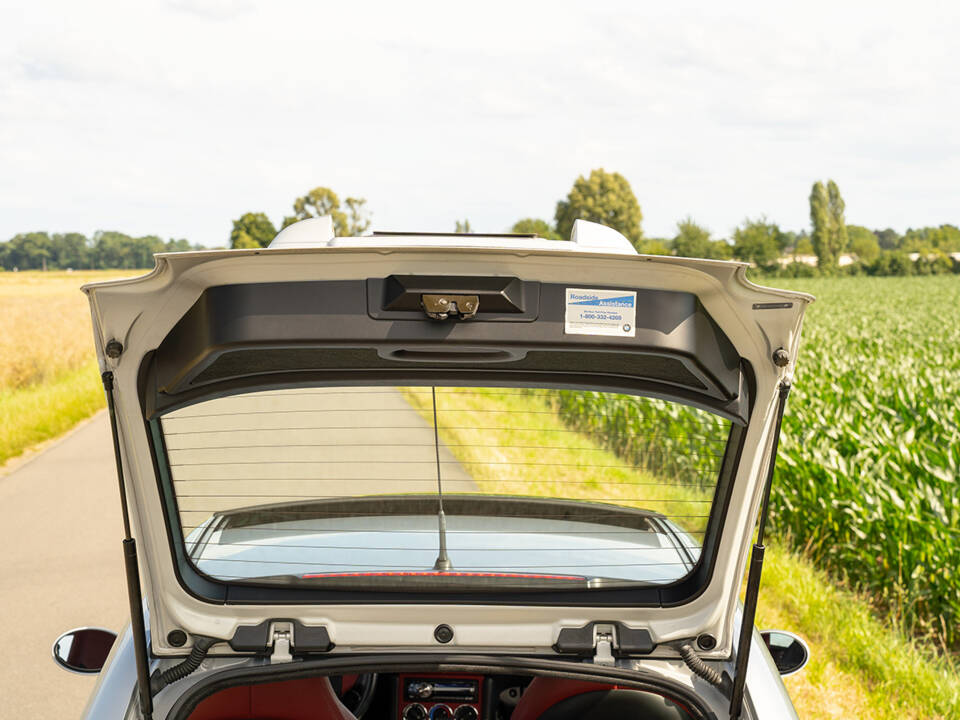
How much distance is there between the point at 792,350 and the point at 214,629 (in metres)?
1.42

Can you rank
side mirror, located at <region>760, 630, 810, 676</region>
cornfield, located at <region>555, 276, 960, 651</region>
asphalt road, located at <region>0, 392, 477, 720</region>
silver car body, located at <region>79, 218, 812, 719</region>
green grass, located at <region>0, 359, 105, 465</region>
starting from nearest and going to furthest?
silver car body, located at <region>79, 218, 812, 719</region>
side mirror, located at <region>760, 630, 810, 676</region>
asphalt road, located at <region>0, 392, 477, 720</region>
cornfield, located at <region>555, 276, 960, 651</region>
green grass, located at <region>0, 359, 105, 465</region>

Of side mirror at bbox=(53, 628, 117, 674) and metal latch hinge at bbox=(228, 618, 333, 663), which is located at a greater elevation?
metal latch hinge at bbox=(228, 618, 333, 663)

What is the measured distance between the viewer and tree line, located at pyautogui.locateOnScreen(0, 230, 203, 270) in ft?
381

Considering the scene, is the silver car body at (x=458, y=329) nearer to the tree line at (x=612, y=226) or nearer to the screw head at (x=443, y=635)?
the screw head at (x=443, y=635)

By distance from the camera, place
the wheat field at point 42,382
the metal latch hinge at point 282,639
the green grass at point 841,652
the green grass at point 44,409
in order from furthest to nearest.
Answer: the wheat field at point 42,382
the green grass at point 44,409
the green grass at point 841,652
the metal latch hinge at point 282,639

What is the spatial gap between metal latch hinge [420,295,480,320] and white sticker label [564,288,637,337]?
177 mm

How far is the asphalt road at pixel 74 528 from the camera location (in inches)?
168

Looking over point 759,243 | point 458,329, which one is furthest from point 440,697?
point 759,243

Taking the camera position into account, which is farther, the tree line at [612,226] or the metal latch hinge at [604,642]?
the tree line at [612,226]

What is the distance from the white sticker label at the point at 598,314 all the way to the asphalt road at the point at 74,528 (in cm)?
67

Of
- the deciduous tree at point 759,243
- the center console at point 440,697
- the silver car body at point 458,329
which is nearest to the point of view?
the silver car body at point 458,329

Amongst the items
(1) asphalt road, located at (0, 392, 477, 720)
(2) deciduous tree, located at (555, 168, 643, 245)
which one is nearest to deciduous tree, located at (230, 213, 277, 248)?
(2) deciduous tree, located at (555, 168, 643, 245)

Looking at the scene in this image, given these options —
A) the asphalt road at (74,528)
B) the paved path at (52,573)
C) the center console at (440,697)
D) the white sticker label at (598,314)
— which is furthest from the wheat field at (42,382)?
the white sticker label at (598,314)

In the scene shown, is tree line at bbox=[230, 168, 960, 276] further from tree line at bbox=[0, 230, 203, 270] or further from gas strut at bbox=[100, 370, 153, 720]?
gas strut at bbox=[100, 370, 153, 720]
